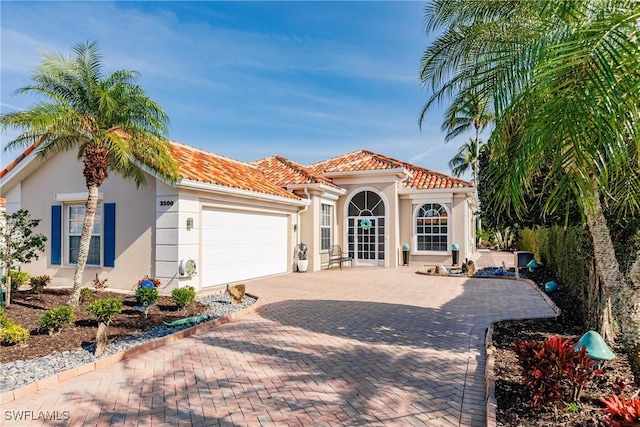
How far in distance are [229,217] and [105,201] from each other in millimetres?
4133

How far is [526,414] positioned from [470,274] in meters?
14.0

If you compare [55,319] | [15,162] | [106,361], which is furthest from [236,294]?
[15,162]

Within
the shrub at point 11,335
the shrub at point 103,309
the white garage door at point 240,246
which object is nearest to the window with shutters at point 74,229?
the white garage door at point 240,246

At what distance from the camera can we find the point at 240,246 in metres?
15.0

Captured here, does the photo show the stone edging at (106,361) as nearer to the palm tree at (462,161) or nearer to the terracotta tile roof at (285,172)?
the terracotta tile roof at (285,172)

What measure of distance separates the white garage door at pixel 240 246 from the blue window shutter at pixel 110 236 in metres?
2.95

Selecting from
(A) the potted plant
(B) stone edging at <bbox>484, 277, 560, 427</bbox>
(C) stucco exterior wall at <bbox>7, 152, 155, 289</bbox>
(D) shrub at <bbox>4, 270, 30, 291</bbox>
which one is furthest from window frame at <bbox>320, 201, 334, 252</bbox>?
(D) shrub at <bbox>4, 270, 30, 291</bbox>

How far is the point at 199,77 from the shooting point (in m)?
16.2

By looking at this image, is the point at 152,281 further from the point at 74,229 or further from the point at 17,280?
the point at 74,229

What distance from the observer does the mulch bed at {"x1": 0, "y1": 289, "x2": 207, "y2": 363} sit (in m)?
7.05

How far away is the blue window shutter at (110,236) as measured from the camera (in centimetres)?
1296

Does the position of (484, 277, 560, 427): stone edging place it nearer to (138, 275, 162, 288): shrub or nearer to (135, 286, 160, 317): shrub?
(135, 286, 160, 317): shrub

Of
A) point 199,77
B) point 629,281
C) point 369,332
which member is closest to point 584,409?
point 629,281

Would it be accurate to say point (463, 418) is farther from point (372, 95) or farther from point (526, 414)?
point (372, 95)
